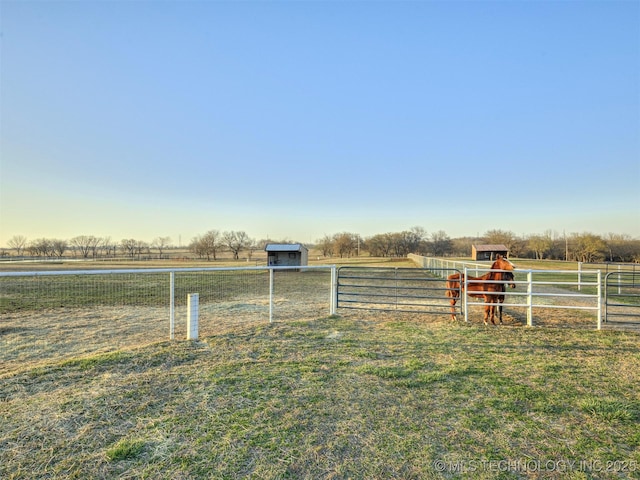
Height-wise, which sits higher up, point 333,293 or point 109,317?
point 333,293

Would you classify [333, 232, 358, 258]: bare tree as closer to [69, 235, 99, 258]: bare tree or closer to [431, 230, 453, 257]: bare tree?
[431, 230, 453, 257]: bare tree

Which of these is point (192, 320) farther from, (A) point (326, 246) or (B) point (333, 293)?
(A) point (326, 246)

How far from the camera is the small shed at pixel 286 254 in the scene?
86.0 ft

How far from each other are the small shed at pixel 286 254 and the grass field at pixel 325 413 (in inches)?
836

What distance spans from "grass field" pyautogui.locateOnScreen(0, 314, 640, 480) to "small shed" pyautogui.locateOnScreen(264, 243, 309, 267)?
69.7ft

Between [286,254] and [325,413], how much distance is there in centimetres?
2469

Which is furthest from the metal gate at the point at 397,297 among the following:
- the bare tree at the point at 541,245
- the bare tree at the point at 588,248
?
the bare tree at the point at 541,245

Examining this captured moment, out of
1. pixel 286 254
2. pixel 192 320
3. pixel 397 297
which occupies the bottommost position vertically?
pixel 397 297

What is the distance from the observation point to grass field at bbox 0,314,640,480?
218cm

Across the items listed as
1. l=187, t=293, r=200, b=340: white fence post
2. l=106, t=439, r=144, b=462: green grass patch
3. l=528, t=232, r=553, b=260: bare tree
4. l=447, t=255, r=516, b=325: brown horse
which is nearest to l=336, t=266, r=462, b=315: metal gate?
l=447, t=255, r=516, b=325: brown horse

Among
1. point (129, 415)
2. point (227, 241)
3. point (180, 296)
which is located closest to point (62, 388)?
point (129, 415)

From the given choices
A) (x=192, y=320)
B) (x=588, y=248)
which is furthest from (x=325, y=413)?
(x=588, y=248)

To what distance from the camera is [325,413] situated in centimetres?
289

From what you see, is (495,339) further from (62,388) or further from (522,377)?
(62,388)
